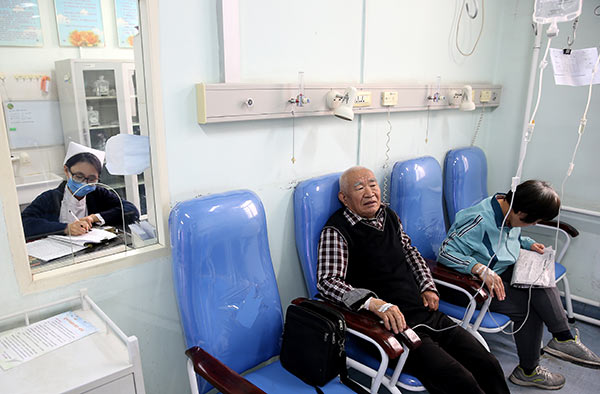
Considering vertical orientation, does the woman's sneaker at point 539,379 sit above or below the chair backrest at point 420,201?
below

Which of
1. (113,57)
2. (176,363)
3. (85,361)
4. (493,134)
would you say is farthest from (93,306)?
(493,134)

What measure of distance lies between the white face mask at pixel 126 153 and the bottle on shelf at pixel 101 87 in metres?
0.32

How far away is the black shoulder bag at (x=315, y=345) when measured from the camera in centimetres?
140

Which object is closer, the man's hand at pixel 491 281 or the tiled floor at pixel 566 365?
the man's hand at pixel 491 281

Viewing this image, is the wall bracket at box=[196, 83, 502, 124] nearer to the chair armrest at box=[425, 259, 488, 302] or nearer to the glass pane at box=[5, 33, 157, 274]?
the glass pane at box=[5, 33, 157, 274]

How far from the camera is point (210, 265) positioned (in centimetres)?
147

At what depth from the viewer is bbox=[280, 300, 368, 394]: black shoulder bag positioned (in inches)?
55.2

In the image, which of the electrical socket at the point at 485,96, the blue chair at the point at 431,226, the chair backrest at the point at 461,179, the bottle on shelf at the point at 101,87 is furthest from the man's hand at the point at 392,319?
the electrical socket at the point at 485,96

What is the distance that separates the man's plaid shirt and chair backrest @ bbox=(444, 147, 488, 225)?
2.63ft

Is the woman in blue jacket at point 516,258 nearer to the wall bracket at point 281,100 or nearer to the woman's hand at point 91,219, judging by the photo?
the wall bracket at point 281,100

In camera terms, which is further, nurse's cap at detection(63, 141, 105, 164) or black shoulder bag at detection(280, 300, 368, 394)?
nurse's cap at detection(63, 141, 105, 164)

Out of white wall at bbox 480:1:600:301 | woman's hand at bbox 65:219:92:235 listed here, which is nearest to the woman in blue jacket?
white wall at bbox 480:1:600:301

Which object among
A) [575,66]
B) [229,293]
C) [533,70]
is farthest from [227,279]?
[533,70]

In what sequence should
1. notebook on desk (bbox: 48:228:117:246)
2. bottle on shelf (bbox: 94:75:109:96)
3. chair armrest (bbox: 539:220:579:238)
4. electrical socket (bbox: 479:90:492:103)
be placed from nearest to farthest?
notebook on desk (bbox: 48:228:117:246) → bottle on shelf (bbox: 94:75:109:96) → chair armrest (bbox: 539:220:579:238) → electrical socket (bbox: 479:90:492:103)
